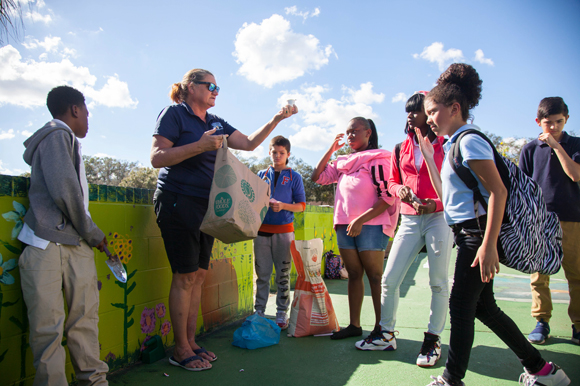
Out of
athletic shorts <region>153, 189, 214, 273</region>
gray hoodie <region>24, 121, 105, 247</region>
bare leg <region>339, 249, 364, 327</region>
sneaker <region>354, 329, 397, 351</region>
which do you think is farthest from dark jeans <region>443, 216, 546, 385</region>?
gray hoodie <region>24, 121, 105, 247</region>

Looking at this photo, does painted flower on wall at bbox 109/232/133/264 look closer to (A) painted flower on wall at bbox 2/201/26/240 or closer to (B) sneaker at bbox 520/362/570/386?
(A) painted flower on wall at bbox 2/201/26/240

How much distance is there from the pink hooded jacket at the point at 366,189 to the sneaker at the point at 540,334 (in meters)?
1.43

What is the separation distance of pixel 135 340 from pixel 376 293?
1.96 m

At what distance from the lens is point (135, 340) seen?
2.73 metres

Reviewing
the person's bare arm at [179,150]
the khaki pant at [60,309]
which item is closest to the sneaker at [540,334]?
the person's bare arm at [179,150]

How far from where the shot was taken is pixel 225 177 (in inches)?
97.4

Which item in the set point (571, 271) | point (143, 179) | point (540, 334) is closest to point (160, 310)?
point (540, 334)

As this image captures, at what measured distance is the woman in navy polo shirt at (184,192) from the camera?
250 cm

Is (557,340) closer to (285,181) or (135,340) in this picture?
(285,181)

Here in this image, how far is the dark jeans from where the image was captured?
2.03 meters

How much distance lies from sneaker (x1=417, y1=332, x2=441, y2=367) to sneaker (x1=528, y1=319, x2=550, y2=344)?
994 mm

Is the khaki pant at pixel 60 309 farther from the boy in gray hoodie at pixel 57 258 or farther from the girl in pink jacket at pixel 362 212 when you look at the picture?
the girl in pink jacket at pixel 362 212

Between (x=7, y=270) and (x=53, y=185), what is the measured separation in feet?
1.78

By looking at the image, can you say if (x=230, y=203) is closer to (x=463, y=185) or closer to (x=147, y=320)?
(x=147, y=320)
